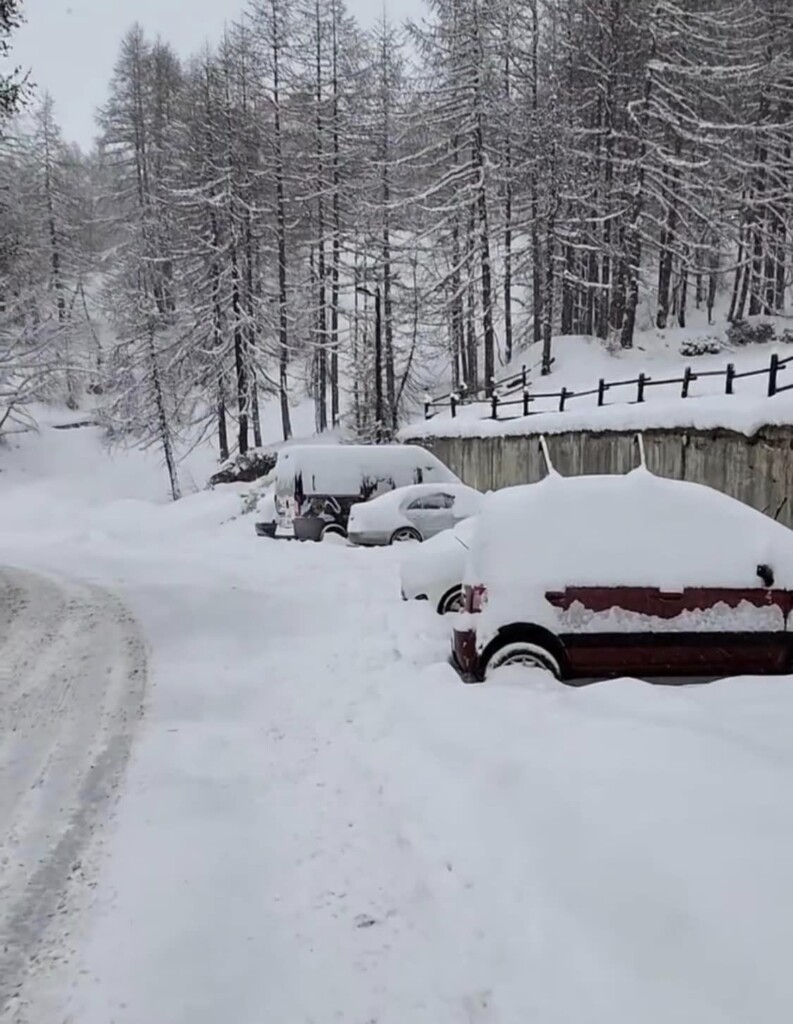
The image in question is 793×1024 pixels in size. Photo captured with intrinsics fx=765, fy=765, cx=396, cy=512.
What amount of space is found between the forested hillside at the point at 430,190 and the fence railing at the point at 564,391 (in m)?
1.80

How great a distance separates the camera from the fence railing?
1552 centimetres

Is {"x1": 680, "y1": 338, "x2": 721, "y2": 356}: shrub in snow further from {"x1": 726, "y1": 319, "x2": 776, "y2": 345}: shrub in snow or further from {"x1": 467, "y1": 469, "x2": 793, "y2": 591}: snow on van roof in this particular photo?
{"x1": 467, "y1": 469, "x2": 793, "y2": 591}: snow on van roof

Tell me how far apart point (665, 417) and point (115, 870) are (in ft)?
39.7

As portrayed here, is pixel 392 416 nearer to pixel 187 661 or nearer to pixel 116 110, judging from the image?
pixel 187 661

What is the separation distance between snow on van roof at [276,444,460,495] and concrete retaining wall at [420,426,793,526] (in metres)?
2.70

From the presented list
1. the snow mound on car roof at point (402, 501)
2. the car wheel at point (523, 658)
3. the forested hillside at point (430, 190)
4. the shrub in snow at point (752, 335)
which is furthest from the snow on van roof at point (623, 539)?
the shrub in snow at point (752, 335)

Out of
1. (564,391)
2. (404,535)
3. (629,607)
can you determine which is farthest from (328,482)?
(629,607)

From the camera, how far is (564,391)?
1997 centimetres

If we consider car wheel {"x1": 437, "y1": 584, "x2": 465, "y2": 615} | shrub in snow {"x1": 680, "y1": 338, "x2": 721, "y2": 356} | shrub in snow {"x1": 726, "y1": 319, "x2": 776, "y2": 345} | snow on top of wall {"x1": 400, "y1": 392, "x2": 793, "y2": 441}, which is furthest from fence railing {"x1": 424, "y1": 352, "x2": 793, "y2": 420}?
car wheel {"x1": 437, "y1": 584, "x2": 465, "y2": 615}

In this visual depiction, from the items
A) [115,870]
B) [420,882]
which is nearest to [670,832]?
[420,882]

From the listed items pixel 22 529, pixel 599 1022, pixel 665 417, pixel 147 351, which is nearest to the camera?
pixel 599 1022

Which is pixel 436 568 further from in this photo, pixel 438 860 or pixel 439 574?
pixel 438 860

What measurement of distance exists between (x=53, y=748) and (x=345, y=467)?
1171cm

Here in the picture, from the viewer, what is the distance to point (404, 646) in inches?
328
